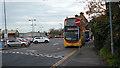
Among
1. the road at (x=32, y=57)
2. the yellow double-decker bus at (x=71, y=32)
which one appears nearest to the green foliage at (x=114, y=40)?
the road at (x=32, y=57)

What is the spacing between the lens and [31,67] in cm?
1035

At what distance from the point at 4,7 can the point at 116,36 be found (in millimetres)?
22568

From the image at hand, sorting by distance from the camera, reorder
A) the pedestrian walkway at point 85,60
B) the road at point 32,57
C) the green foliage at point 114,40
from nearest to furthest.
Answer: the green foliage at point 114,40, the pedestrian walkway at point 85,60, the road at point 32,57

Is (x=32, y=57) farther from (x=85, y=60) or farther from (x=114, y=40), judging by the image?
(x=114, y=40)

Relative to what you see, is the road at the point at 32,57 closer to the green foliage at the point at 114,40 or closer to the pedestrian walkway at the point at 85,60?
the pedestrian walkway at the point at 85,60

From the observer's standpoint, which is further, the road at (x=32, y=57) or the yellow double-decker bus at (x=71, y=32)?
the yellow double-decker bus at (x=71, y=32)

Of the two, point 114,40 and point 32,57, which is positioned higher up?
point 114,40

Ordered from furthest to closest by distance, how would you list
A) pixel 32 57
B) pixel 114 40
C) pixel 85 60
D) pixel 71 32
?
1. pixel 71 32
2. pixel 32 57
3. pixel 85 60
4. pixel 114 40

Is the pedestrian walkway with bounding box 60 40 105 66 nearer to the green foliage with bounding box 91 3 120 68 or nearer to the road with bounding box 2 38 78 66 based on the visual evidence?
the green foliage with bounding box 91 3 120 68

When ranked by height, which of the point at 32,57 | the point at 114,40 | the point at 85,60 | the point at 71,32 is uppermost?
the point at 71,32

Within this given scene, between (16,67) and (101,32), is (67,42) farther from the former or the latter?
(16,67)

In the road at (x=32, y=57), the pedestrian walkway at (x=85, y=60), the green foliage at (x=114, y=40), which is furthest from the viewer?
the road at (x=32, y=57)

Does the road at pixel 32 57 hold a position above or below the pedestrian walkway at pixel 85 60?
below

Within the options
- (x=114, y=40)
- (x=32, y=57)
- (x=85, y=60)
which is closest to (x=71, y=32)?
(x=32, y=57)
